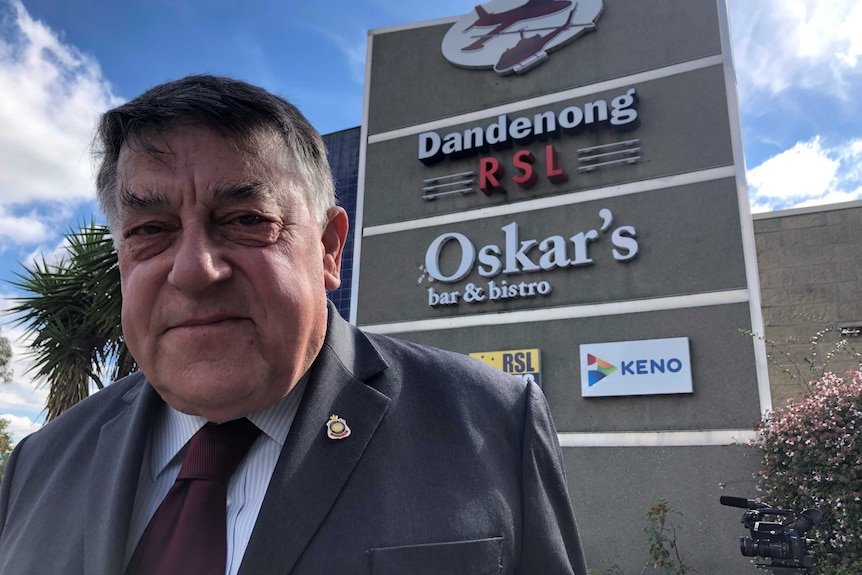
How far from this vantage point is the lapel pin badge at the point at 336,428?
1.24m

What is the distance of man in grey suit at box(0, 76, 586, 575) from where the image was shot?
114 centimetres

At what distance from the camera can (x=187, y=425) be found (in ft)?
4.53

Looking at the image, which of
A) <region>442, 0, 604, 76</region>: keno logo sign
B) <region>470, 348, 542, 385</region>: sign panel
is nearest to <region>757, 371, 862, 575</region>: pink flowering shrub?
<region>470, 348, 542, 385</region>: sign panel

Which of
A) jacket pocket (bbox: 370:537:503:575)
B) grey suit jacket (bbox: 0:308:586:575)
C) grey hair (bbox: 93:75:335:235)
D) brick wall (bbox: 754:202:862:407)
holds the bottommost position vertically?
jacket pocket (bbox: 370:537:503:575)

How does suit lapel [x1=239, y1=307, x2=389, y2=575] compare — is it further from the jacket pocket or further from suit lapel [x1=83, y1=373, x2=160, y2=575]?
suit lapel [x1=83, y1=373, x2=160, y2=575]

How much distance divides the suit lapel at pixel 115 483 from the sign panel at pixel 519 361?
19.9 ft

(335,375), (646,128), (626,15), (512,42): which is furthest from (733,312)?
(335,375)

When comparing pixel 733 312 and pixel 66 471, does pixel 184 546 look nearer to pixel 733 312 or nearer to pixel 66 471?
pixel 66 471

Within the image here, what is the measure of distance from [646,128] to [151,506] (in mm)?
7511

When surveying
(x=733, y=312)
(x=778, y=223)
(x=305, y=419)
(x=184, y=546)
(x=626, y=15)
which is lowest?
(x=184, y=546)

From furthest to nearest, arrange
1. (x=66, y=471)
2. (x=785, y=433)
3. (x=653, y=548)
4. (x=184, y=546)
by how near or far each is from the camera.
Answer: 1. (x=653, y=548)
2. (x=785, y=433)
3. (x=66, y=471)
4. (x=184, y=546)

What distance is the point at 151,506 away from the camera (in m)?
1.31

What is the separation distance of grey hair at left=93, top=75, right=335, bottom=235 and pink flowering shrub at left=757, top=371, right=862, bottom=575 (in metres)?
5.49

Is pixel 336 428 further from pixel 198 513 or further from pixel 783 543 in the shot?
pixel 783 543
